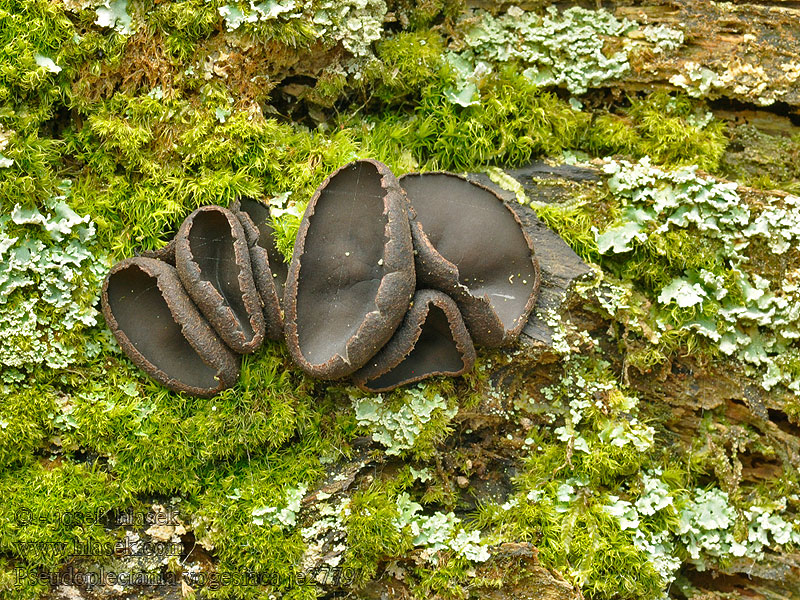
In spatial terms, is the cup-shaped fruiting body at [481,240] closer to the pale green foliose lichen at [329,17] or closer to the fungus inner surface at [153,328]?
the pale green foliose lichen at [329,17]

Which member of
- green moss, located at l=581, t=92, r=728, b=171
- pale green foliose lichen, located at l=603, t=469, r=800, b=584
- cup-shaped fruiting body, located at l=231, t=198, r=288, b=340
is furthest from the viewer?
green moss, located at l=581, t=92, r=728, b=171

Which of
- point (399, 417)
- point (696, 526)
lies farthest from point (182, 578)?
point (696, 526)

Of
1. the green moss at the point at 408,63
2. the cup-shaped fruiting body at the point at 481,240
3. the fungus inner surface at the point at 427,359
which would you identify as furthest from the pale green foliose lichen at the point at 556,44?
the fungus inner surface at the point at 427,359

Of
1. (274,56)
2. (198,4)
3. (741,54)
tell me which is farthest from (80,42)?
(741,54)

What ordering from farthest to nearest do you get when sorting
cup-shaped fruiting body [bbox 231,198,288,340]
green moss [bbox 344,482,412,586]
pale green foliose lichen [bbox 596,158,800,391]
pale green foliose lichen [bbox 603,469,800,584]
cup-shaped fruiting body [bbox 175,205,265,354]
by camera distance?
pale green foliose lichen [bbox 596,158,800,391], pale green foliose lichen [bbox 603,469,800,584], green moss [bbox 344,482,412,586], cup-shaped fruiting body [bbox 231,198,288,340], cup-shaped fruiting body [bbox 175,205,265,354]

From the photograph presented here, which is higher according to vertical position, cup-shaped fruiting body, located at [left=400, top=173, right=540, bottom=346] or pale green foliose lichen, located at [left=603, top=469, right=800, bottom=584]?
cup-shaped fruiting body, located at [left=400, top=173, right=540, bottom=346]

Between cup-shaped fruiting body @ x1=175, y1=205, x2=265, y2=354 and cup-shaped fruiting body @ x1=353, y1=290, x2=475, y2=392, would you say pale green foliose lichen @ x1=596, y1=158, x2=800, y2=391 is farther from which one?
cup-shaped fruiting body @ x1=175, y1=205, x2=265, y2=354

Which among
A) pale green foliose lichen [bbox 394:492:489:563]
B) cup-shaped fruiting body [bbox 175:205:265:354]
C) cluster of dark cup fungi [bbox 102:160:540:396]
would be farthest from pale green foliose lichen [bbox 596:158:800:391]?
cup-shaped fruiting body [bbox 175:205:265:354]
